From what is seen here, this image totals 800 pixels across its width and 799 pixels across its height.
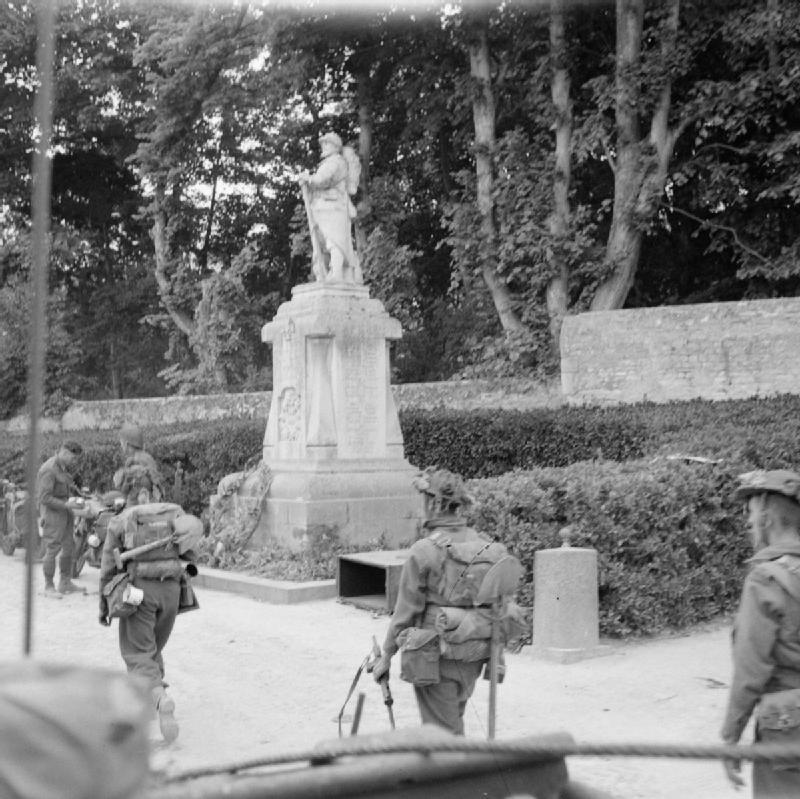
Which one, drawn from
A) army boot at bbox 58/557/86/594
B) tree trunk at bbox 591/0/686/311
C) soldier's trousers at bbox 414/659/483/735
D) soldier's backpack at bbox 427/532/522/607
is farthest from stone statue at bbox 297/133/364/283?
tree trunk at bbox 591/0/686/311

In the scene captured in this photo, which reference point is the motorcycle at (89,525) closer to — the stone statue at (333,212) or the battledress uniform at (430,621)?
the stone statue at (333,212)

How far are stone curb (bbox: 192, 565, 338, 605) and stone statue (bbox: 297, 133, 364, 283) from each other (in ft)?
12.9

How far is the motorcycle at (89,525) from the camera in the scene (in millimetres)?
11242

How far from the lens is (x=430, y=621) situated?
16.1ft

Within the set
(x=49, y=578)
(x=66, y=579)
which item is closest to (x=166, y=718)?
(x=66, y=579)

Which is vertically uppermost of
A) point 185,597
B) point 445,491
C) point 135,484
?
point 445,491

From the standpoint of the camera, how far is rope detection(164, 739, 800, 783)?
1.79 metres

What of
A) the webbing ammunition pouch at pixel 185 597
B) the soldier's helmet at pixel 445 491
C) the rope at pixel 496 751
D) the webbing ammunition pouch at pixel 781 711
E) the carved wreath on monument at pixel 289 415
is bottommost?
the webbing ammunition pouch at pixel 185 597

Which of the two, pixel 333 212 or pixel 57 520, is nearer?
pixel 57 520

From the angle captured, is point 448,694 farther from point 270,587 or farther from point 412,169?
point 412,169

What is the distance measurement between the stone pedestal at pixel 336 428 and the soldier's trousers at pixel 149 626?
18.4 feet

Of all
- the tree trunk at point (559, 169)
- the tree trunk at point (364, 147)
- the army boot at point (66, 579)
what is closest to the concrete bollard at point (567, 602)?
the army boot at point (66, 579)

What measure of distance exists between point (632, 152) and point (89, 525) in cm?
1468

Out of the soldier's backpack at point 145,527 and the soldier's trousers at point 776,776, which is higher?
the soldier's backpack at point 145,527
